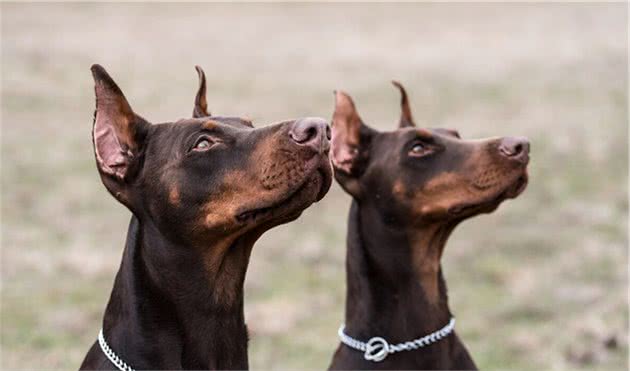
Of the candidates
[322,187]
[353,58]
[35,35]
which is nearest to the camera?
[322,187]

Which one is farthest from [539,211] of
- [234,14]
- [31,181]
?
[234,14]

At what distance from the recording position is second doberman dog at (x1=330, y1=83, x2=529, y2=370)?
5695 millimetres

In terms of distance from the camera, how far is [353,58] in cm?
2694

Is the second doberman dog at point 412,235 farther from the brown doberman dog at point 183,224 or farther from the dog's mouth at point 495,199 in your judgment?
the brown doberman dog at point 183,224

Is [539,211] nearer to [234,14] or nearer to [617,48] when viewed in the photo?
[617,48]

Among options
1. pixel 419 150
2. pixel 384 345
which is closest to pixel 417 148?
pixel 419 150

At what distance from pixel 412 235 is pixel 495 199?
487mm

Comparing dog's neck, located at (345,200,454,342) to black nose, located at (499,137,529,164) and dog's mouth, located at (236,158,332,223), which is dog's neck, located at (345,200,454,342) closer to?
black nose, located at (499,137,529,164)

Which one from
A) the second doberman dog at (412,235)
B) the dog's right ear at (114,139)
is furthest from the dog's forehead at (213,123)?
the second doberman dog at (412,235)

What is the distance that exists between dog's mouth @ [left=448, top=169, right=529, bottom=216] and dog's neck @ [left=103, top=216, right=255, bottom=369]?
1.64 metres

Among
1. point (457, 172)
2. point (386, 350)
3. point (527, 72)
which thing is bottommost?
point (527, 72)

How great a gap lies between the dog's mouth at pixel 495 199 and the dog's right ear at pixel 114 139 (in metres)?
1.95

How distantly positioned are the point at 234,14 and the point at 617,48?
12476 millimetres

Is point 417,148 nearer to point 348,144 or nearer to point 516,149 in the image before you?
point 348,144
